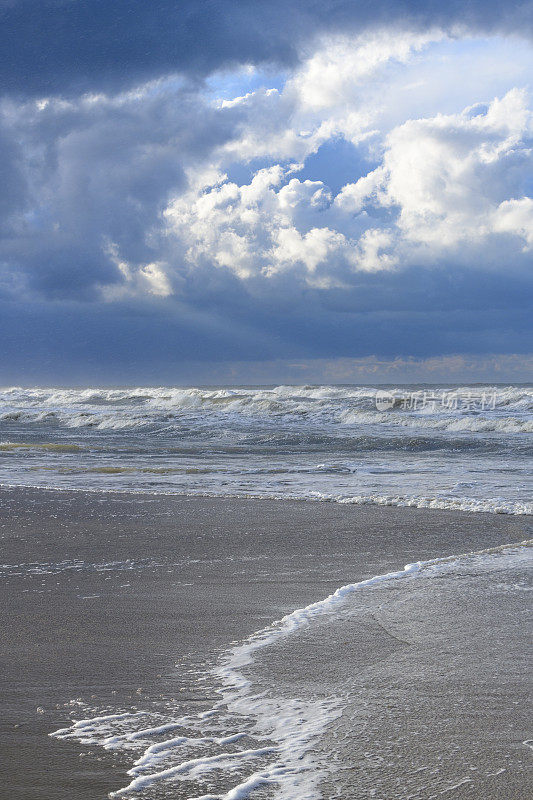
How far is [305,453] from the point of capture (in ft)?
56.1

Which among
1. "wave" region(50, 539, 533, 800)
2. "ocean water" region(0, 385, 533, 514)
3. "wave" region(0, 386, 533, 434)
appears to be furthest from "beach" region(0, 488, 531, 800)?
"wave" region(0, 386, 533, 434)

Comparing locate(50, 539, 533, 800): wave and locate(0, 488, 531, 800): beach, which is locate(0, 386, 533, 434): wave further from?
locate(50, 539, 533, 800): wave

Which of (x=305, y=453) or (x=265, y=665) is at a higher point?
(x=305, y=453)

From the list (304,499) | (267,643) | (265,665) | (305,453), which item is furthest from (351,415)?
(265,665)

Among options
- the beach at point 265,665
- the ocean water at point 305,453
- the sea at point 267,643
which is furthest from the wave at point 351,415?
the beach at point 265,665

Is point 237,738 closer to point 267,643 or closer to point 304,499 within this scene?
point 267,643

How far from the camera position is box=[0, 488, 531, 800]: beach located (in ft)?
7.48

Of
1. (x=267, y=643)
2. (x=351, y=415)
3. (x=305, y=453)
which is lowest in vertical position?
(x=267, y=643)

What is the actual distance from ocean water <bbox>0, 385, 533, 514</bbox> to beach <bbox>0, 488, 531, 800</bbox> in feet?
12.6

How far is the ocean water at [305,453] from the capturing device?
1062 cm

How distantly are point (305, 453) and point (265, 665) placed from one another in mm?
13829

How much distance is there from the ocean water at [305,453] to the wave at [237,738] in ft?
20.2

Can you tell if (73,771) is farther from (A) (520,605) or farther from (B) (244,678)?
(A) (520,605)

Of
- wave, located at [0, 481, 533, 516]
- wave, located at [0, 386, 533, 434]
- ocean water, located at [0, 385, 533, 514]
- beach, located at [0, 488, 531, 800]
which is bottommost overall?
beach, located at [0, 488, 531, 800]
